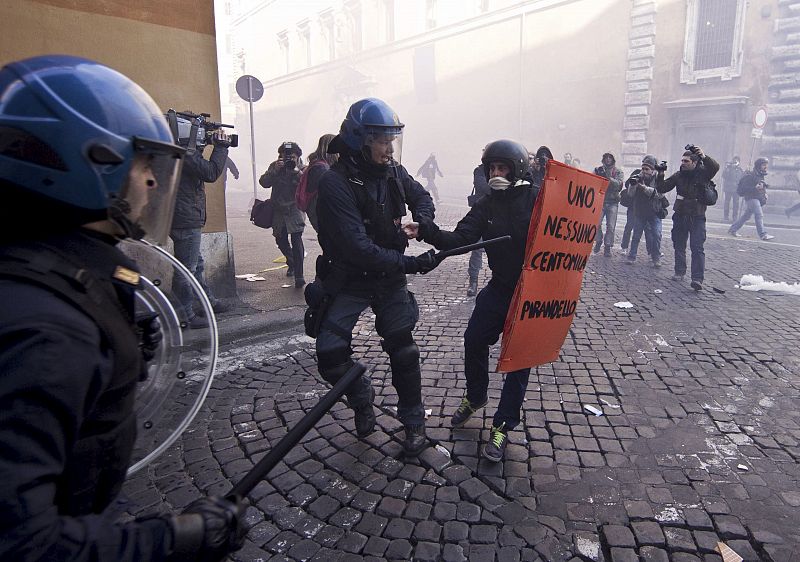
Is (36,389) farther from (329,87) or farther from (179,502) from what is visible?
(329,87)

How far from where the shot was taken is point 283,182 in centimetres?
696

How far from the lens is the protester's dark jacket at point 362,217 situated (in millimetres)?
2783

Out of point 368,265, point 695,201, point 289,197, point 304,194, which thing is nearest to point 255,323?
point 304,194

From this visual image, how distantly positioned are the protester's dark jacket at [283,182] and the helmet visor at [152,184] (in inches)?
224

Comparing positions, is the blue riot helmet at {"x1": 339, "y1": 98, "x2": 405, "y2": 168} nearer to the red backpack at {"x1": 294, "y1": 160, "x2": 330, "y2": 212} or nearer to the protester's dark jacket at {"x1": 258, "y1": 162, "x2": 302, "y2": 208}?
the red backpack at {"x1": 294, "y1": 160, "x2": 330, "y2": 212}

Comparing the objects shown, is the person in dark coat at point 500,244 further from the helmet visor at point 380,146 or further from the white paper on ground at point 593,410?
the white paper on ground at point 593,410

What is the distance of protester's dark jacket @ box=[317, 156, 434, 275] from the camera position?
9.13ft

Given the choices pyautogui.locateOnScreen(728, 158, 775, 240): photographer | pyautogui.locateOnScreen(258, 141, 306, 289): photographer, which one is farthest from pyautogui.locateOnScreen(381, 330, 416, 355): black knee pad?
pyautogui.locateOnScreen(728, 158, 775, 240): photographer

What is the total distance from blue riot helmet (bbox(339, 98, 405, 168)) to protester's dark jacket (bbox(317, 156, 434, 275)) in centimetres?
7

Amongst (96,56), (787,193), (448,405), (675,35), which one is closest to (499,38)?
(675,35)

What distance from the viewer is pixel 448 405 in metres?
3.74

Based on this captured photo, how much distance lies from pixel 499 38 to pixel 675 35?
26.0ft

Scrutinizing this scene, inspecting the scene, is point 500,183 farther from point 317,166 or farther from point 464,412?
point 317,166

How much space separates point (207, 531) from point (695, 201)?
7609 millimetres
